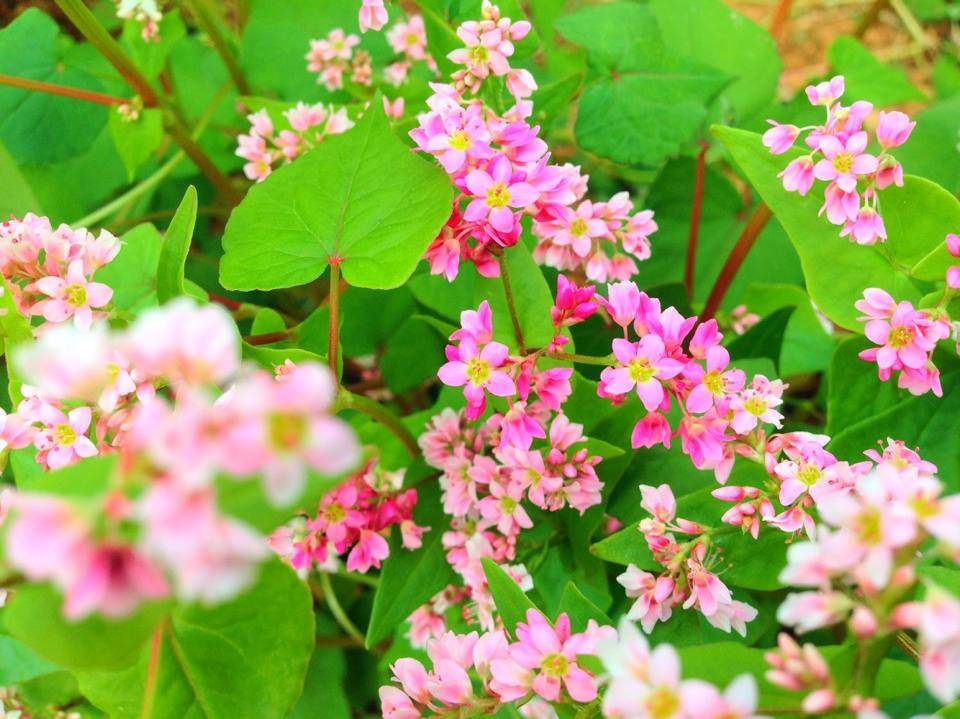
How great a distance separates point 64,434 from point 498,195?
0.43 m

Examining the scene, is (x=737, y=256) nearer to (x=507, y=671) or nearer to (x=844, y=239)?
(x=844, y=239)

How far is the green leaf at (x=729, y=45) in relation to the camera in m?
1.39

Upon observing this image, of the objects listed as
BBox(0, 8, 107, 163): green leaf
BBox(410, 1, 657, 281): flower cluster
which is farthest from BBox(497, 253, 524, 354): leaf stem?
BBox(0, 8, 107, 163): green leaf

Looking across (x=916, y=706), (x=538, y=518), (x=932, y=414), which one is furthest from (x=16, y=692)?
(x=932, y=414)

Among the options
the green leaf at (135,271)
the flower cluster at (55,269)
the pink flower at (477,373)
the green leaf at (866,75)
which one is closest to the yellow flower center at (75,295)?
the flower cluster at (55,269)

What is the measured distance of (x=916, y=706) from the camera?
0.82m

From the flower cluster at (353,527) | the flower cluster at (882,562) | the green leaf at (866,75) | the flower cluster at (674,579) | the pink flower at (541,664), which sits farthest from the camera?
the green leaf at (866,75)

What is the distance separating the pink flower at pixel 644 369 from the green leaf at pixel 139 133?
78 cm

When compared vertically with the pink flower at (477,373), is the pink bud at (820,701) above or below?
below

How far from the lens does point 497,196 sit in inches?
30.0

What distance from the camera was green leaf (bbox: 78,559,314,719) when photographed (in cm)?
68

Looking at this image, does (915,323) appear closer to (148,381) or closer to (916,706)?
(916,706)

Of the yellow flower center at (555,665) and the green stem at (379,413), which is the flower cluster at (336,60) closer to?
the green stem at (379,413)

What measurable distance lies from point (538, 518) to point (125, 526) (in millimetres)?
685
